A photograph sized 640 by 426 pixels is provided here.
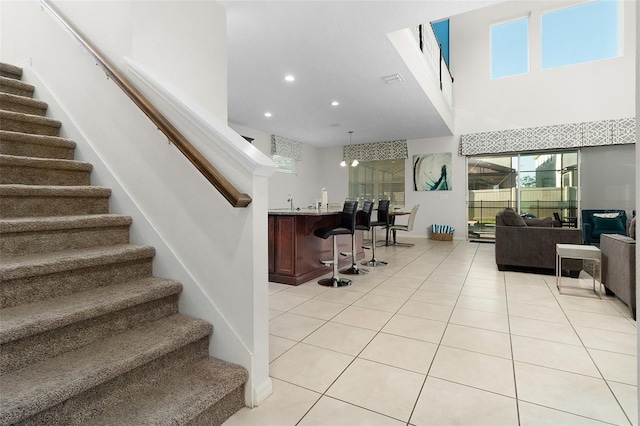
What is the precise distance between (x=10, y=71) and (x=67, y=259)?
2.66m

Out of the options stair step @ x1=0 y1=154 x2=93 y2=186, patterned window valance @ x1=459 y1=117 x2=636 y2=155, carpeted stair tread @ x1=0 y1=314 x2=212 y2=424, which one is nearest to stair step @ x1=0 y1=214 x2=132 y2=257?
stair step @ x1=0 y1=154 x2=93 y2=186

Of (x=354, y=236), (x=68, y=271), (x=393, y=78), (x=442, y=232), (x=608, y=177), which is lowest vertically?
(x=442, y=232)

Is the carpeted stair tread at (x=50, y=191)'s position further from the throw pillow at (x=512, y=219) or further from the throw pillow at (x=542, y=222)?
the throw pillow at (x=542, y=222)

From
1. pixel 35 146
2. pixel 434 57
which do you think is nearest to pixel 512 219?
pixel 434 57

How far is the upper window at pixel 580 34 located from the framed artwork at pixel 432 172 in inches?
115

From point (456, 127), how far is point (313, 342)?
7.42 meters

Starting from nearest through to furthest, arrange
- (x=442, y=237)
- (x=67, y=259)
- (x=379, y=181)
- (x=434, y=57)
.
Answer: (x=67, y=259), (x=434, y=57), (x=442, y=237), (x=379, y=181)

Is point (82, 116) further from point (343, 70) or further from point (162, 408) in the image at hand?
point (343, 70)

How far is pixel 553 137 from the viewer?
7102mm

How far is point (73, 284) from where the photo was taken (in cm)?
164

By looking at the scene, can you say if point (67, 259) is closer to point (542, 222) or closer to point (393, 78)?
point (393, 78)

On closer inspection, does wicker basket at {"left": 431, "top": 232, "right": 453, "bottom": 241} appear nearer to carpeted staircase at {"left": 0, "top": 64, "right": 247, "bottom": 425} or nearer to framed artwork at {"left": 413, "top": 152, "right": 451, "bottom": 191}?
framed artwork at {"left": 413, "top": 152, "right": 451, "bottom": 191}

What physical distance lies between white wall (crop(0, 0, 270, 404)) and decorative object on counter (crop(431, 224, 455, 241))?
6.73m

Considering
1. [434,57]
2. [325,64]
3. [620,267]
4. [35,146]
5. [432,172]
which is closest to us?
[35,146]
